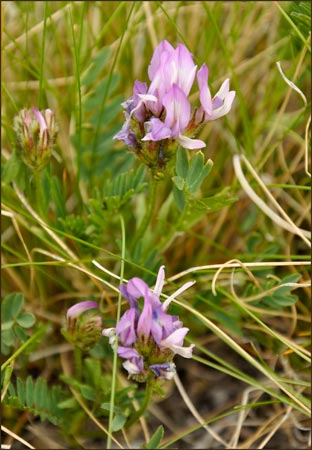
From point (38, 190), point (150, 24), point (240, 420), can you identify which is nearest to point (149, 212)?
point (38, 190)

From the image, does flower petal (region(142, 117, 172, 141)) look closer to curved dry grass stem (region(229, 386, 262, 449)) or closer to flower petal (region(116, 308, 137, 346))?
flower petal (region(116, 308, 137, 346))

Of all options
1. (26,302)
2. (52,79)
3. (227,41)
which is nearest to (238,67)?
(227,41)

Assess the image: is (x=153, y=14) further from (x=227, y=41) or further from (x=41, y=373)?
(x=41, y=373)

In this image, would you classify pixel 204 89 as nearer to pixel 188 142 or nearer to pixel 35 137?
pixel 188 142

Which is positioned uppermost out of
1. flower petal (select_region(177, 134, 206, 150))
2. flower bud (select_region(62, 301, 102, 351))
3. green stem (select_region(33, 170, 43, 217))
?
flower petal (select_region(177, 134, 206, 150))

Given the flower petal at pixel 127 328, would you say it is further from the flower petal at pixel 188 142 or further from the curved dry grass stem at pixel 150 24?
the curved dry grass stem at pixel 150 24

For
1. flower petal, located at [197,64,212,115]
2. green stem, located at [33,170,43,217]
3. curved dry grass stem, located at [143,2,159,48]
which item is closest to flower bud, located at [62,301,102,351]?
green stem, located at [33,170,43,217]

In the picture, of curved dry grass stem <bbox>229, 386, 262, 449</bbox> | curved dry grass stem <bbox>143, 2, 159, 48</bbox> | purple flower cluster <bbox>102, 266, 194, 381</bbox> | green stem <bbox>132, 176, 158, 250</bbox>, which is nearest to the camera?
purple flower cluster <bbox>102, 266, 194, 381</bbox>
